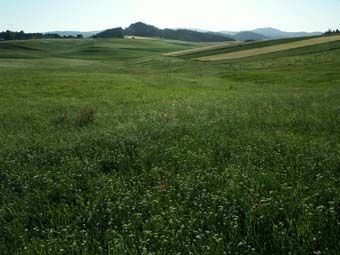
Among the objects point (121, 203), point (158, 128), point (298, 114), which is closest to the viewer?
point (121, 203)

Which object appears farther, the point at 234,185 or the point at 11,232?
the point at 234,185

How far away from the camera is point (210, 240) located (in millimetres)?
6625

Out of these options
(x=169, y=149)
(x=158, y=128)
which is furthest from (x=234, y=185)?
(x=158, y=128)

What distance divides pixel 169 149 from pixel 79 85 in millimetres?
29267

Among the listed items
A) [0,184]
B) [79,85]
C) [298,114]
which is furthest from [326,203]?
[79,85]

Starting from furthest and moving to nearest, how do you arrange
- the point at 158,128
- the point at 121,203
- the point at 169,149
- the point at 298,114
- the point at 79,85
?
1. the point at 79,85
2. the point at 298,114
3. the point at 158,128
4. the point at 169,149
5. the point at 121,203

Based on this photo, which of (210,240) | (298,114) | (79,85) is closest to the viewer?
(210,240)

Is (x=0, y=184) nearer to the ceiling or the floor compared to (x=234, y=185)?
nearer to the floor

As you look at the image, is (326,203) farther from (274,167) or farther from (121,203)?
(121,203)

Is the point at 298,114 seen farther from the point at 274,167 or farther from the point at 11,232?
the point at 11,232

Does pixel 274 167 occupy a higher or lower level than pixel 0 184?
higher

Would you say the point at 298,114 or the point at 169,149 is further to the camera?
the point at 298,114

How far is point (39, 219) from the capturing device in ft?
27.8

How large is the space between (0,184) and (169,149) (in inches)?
185
